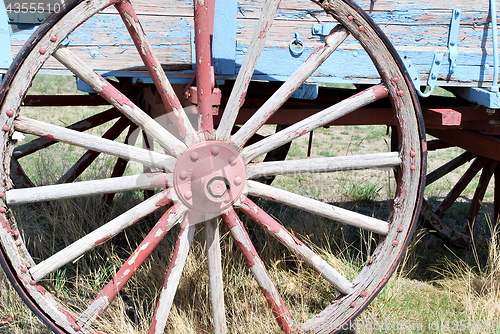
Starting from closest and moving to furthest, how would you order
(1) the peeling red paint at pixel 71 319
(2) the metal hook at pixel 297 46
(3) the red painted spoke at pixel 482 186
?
(1) the peeling red paint at pixel 71 319
(2) the metal hook at pixel 297 46
(3) the red painted spoke at pixel 482 186

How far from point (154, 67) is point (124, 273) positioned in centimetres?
75

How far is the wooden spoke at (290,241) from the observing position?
82.0 inches

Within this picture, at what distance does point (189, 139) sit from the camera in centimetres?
200

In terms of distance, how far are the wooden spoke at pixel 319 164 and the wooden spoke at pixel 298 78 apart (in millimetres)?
126

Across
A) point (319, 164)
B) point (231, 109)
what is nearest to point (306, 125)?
point (319, 164)

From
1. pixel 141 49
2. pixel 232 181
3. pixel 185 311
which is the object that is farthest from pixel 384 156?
pixel 185 311

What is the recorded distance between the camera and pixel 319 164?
2.12 meters

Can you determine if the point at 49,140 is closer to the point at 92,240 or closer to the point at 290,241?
the point at 92,240

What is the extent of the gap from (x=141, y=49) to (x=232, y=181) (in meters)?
0.57

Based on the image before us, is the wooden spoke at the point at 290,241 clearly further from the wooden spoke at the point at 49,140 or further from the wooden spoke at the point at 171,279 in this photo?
the wooden spoke at the point at 49,140

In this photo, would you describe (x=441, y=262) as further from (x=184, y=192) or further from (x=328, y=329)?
(x=184, y=192)

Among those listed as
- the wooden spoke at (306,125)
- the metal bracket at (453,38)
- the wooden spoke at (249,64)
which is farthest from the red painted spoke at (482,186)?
the wooden spoke at (249,64)

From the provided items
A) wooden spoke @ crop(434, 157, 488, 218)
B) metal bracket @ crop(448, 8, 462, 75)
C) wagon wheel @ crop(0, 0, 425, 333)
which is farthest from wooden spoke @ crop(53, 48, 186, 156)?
wooden spoke @ crop(434, 157, 488, 218)

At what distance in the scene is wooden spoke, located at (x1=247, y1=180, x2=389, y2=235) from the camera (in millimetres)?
2078
